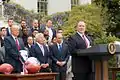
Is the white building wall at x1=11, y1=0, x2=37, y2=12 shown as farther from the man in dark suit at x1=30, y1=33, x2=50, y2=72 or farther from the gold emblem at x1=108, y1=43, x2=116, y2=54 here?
the gold emblem at x1=108, y1=43, x2=116, y2=54

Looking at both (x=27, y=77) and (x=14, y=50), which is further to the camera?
(x=14, y=50)

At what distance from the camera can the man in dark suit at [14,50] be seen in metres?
8.79

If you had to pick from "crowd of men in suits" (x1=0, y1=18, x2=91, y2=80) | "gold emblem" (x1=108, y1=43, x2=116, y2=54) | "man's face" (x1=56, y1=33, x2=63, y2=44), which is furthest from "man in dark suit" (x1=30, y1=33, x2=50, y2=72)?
"gold emblem" (x1=108, y1=43, x2=116, y2=54)

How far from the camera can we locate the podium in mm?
7727

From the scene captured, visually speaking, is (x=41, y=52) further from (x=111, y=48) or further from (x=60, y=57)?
(x=111, y=48)

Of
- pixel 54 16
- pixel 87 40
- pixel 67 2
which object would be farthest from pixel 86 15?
pixel 87 40

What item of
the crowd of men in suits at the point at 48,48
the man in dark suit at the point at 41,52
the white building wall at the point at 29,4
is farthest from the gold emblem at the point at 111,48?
the white building wall at the point at 29,4

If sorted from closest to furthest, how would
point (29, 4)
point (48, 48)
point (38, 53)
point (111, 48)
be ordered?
1. point (111, 48)
2. point (38, 53)
3. point (48, 48)
4. point (29, 4)

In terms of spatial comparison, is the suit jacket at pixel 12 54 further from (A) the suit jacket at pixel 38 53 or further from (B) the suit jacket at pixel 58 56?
(B) the suit jacket at pixel 58 56

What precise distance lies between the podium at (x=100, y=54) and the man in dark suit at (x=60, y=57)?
216 cm

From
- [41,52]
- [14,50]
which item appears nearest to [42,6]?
[41,52]

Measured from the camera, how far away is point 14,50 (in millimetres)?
8797

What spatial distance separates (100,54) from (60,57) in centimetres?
267

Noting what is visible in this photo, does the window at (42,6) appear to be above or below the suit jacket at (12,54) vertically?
above
